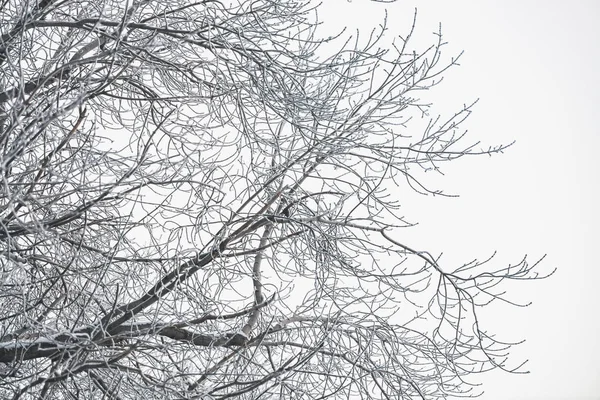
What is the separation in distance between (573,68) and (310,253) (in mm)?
146549

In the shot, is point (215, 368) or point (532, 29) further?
point (532, 29)

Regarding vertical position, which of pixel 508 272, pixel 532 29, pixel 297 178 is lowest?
pixel 508 272

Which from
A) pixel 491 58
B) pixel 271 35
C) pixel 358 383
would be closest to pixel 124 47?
pixel 271 35

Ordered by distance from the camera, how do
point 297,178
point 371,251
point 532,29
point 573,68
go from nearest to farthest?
point 371,251, point 297,178, point 573,68, point 532,29

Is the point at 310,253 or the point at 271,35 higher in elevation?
the point at 271,35

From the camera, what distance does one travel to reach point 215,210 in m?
5.36

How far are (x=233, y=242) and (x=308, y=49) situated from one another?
155 centimetres

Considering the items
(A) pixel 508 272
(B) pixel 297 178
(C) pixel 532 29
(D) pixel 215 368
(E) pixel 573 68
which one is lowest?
(D) pixel 215 368

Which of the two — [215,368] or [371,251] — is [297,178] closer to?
[371,251]

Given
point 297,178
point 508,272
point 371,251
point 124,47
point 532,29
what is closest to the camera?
point 124,47

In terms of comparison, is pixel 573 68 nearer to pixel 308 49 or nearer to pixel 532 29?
pixel 532 29

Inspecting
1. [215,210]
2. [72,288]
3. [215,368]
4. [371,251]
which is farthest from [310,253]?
[72,288]

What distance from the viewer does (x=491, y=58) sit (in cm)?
14238

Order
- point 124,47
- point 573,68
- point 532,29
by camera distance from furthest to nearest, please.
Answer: point 532,29
point 573,68
point 124,47
